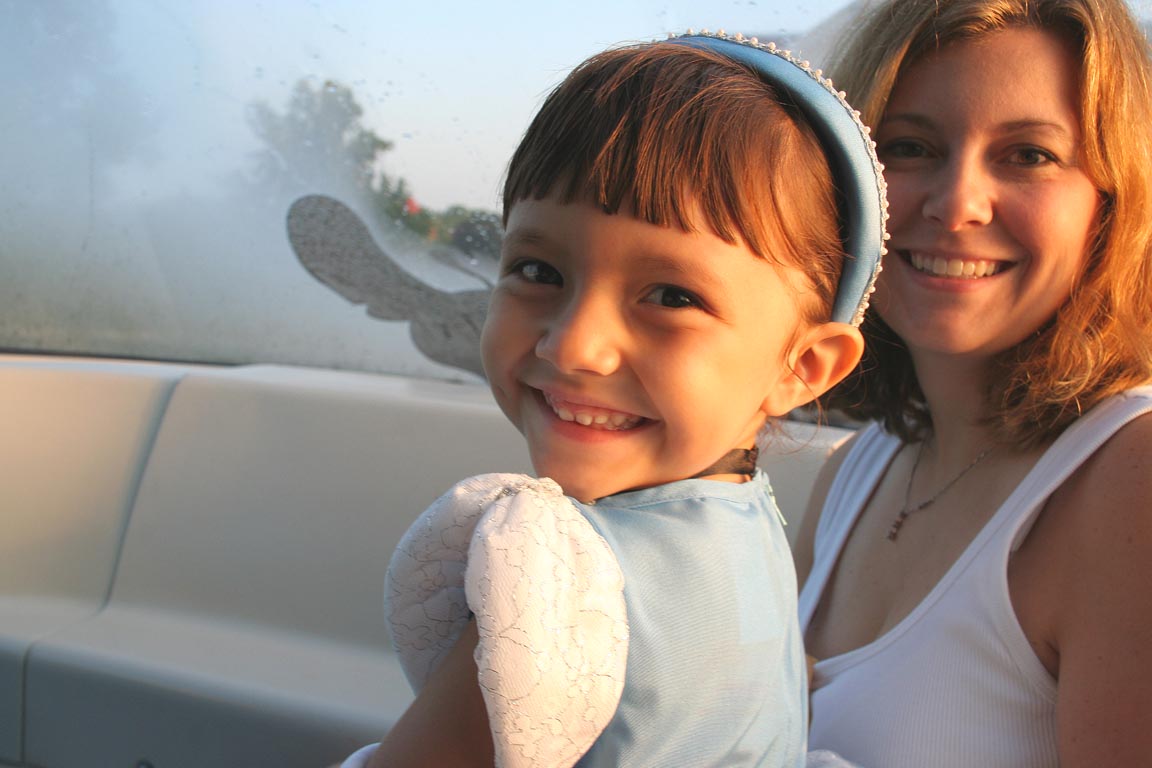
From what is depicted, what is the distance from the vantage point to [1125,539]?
0.99 m

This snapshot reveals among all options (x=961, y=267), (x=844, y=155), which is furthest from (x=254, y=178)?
(x=844, y=155)

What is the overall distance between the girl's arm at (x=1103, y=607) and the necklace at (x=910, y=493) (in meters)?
0.25

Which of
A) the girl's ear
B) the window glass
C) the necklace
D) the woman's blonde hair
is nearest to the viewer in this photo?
the girl's ear

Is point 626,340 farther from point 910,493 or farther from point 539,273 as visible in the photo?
point 910,493

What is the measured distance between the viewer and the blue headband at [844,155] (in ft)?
2.99

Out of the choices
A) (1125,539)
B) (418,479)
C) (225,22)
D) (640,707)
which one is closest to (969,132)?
(1125,539)

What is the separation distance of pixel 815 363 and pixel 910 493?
575mm

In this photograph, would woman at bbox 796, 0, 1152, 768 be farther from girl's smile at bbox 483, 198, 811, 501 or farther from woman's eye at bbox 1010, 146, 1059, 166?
girl's smile at bbox 483, 198, 811, 501

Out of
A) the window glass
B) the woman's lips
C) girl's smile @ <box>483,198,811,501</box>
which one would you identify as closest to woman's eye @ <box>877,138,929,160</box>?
the woman's lips

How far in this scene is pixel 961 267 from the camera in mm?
1208

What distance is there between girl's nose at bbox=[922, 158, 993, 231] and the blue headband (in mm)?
278

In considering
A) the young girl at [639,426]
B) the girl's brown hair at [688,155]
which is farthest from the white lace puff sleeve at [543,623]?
the girl's brown hair at [688,155]

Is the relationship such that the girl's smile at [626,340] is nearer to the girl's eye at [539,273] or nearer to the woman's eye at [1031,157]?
the girl's eye at [539,273]

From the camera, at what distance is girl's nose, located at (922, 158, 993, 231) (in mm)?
1185
